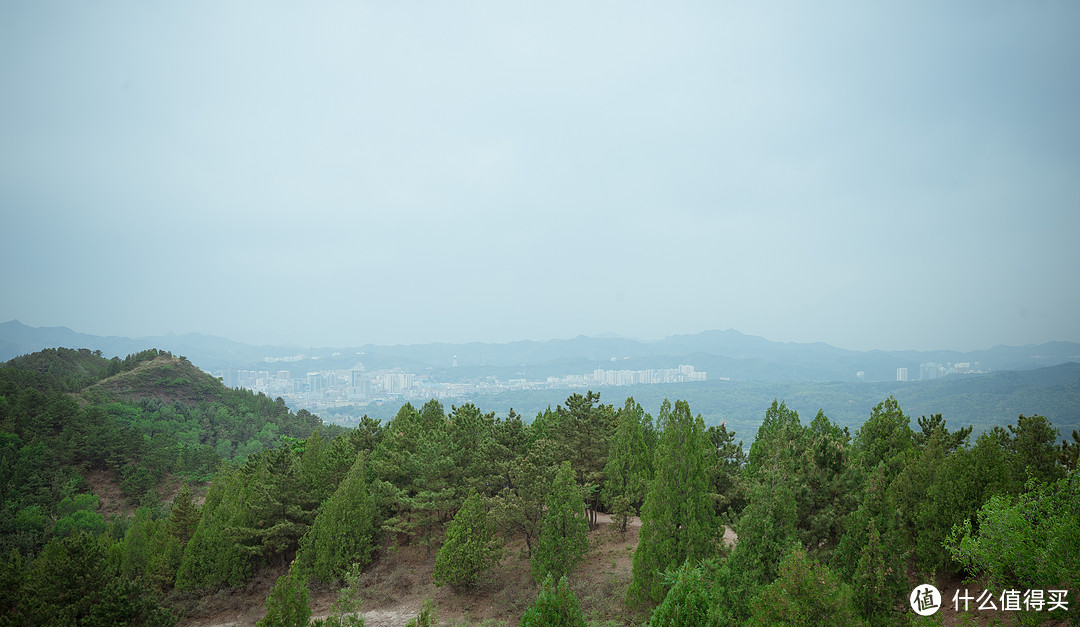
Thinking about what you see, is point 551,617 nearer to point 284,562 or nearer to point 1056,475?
point 1056,475

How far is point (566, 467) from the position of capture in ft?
63.8

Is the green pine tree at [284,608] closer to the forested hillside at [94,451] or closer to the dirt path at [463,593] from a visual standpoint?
the dirt path at [463,593]

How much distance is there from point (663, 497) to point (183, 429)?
3857 inches

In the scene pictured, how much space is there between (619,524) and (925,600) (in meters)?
14.2

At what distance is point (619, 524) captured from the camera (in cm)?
2523

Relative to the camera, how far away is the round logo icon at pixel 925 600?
12.1 m

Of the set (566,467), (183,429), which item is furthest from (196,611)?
(183,429)

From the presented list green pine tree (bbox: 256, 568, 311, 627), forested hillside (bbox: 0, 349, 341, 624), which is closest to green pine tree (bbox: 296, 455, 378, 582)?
forested hillside (bbox: 0, 349, 341, 624)

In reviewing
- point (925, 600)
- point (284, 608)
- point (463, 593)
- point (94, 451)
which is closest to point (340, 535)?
point (463, 593)

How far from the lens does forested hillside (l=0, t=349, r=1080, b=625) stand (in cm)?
1062

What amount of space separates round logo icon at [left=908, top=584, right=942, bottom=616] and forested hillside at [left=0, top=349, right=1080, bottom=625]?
0.34 m

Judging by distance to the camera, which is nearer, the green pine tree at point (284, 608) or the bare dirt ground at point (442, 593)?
the green pine tree at point (284, 608)

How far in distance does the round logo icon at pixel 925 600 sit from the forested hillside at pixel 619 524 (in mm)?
341

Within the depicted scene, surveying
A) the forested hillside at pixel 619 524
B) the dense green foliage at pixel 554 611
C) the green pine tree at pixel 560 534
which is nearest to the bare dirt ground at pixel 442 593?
the forested hillside at pixel 619 524
